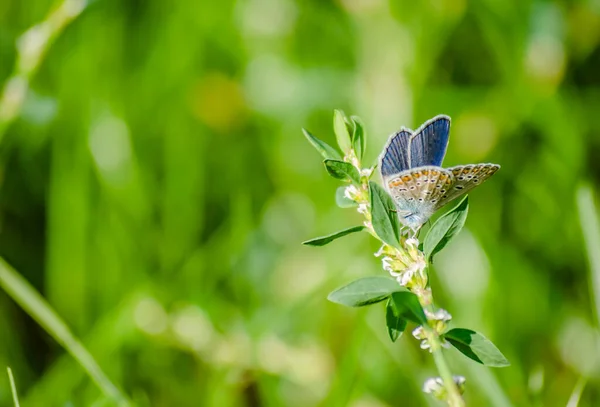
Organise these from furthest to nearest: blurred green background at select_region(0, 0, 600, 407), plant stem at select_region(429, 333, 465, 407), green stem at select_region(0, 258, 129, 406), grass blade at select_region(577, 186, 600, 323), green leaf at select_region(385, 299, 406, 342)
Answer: blurred green background at select_region(0, 0, 600, 407), grass blade at select_region(577, 186, 600, 323), green stem at select_region(0, 258, 129, 406), green leaf at select_region(385, 299, 406, 342), plant stem at select_region(429, 333, 465, 407)

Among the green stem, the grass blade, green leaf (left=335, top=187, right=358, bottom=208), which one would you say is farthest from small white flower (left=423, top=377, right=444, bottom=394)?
A: the grass blade

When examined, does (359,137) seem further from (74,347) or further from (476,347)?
(74,347)

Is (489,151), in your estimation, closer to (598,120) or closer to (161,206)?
(598,120)

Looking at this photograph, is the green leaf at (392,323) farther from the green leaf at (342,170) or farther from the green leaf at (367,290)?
the green leaf at (342,170)

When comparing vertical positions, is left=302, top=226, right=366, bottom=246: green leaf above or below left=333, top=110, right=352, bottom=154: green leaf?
below

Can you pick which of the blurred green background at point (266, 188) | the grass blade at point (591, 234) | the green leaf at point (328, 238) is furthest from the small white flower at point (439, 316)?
the blurred green background at point (266, 188)

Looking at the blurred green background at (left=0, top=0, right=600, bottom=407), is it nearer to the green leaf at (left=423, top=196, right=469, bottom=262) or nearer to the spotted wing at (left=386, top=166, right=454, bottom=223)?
the spotted wing at (left=386, top=166, right=454, bottom=223)
